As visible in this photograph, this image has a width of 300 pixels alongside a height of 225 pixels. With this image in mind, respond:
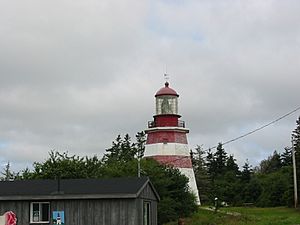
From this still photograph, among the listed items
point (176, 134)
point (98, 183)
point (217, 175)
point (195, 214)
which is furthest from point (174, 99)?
point (217, 175)

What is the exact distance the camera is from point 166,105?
5534cm

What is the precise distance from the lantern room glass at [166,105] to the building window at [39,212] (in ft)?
87.3

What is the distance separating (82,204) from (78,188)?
113 cm

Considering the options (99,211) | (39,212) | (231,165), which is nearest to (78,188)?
(99,211)

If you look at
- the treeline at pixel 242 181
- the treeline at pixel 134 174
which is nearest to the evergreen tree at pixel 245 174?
the treeline at pixel 242 181

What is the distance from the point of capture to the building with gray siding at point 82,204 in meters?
28.7

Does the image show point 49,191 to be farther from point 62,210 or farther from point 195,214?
point 195,214

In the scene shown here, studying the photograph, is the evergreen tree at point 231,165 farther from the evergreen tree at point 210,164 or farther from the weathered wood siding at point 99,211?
the weathered wood siding at point 99,211

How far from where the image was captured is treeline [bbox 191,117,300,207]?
203 feet

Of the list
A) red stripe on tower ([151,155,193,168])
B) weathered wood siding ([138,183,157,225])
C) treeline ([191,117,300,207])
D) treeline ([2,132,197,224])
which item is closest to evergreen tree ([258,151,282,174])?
treeline ([191,117,300,207])

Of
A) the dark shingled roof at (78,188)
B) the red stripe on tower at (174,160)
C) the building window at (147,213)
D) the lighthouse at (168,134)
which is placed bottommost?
the building window at (147,213)

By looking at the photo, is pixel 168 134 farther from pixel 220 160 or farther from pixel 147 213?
pixel 220 160

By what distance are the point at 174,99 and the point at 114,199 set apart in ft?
89.7

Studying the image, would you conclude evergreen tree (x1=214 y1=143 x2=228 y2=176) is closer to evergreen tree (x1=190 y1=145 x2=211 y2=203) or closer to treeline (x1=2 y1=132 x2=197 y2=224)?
evergreen tree (x1=190 y1=145 x2=211 y2=203)
